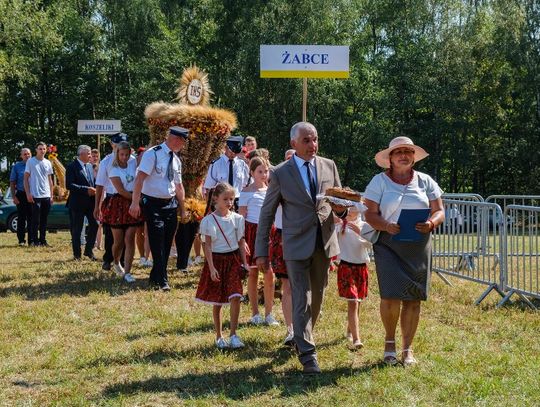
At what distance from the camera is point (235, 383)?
209 inches

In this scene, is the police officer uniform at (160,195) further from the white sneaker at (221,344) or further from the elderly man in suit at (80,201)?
the elderly man in suit at (80,201)

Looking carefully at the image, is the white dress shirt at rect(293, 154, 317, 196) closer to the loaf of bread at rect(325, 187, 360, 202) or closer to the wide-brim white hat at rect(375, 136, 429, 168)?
the loaf of bread at rect(325, 187, 360, 202)

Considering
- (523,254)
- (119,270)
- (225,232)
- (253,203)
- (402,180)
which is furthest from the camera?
(119,270)

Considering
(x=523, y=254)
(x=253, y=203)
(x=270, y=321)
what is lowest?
(x=270, y=321)

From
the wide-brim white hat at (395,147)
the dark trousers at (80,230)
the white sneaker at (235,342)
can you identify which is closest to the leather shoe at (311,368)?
the white sneaker at (235,342)

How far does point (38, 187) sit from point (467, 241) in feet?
29.1

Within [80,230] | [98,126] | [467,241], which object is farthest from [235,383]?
[98,126]

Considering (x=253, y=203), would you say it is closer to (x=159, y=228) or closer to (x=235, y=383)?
(x=159, y=228)

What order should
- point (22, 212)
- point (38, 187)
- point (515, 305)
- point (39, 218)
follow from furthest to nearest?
point (22, 212), point (39, 218), point (38, 187), point (515, 305)

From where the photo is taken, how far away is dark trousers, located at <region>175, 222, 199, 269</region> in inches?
420

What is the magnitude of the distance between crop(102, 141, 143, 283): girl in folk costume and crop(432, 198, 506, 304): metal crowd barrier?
4.48 meters

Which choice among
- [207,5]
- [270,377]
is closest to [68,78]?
[207,5]

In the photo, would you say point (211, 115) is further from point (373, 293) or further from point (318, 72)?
point (373, 293)

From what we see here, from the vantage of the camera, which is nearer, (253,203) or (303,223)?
(303,223)
